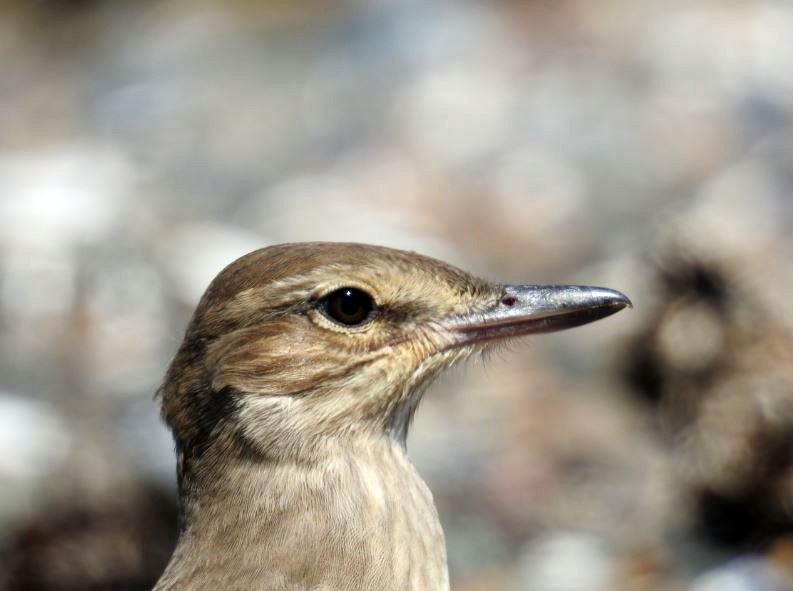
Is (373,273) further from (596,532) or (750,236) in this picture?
(750,236)

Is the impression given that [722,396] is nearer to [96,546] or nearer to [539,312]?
[539,312]

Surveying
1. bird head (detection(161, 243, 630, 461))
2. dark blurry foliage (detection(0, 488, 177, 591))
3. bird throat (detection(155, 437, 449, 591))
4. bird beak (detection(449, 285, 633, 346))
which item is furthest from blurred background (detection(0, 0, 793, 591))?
bird throat (detection(155, 437, 449, 591))

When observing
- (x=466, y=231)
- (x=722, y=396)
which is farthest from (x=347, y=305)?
(x=466, y=231)

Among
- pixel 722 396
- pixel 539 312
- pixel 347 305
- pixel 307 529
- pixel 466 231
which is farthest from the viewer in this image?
pixel 466 231

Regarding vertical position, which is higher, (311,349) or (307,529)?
(311,349)

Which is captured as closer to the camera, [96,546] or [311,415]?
[311,415]

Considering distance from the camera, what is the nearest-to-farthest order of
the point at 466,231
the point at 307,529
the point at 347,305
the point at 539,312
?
the point at 307,529, the point at 347,305, the point at 539,312, the point at 466,231

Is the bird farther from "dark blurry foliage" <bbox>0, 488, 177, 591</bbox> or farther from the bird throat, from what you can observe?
"dark blurry foliage" <bbox>0, 488, 177, 591</bbox>
